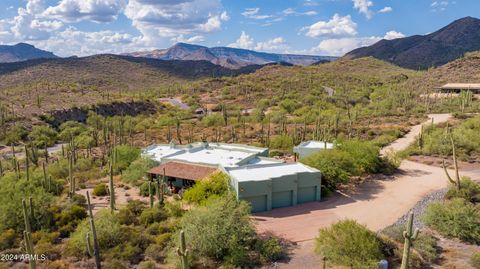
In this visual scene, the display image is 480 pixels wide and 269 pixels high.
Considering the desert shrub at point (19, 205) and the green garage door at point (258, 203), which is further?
the green garage door at point (258, 203)

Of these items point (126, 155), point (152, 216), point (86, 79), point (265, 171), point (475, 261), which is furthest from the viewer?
point (86, 79)

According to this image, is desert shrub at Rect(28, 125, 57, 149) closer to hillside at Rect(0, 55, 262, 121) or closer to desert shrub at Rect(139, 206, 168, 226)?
hillside at Rect(0, 55, 262, 121)

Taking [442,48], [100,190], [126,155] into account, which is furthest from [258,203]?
[442,48]

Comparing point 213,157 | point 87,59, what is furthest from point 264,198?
point 87,59

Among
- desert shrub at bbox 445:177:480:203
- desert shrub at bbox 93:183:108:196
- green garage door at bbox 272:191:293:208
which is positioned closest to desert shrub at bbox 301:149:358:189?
green garage door at bbox 272:191:293:208

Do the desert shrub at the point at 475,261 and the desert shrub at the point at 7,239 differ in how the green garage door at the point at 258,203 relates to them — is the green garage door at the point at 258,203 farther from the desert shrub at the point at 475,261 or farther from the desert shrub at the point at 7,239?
the desert shrub at the point at 7,239

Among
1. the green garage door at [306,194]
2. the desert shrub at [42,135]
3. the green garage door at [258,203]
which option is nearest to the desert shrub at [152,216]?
the green garage door at [258,203]

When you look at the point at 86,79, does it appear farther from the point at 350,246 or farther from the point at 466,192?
the point at 350,246
